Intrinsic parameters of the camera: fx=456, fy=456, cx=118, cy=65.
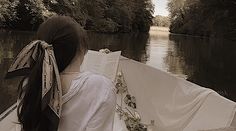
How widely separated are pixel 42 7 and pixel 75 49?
889 inches

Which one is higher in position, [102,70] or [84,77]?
[84,77]

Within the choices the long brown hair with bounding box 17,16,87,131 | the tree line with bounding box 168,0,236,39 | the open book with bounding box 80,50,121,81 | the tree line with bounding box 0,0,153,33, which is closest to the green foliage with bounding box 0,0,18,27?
the tree line with bounding box 0,0,153,33

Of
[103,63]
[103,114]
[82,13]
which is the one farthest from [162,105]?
[82,13]

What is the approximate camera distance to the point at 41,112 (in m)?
1.22

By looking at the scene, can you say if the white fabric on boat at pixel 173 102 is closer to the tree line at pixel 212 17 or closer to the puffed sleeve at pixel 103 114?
the puffed sleeve at pixel 103 114

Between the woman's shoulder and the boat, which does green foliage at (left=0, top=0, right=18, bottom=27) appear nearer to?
the boat

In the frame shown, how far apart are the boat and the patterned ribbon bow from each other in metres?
2.02

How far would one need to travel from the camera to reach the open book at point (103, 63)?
650 cm

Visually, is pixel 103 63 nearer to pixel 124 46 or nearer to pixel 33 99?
pixel 33 99

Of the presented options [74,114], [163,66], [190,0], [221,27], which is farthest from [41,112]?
[190,0]

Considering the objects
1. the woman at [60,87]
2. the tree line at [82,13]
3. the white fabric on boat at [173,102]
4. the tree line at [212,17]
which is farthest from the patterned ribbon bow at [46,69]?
the tree line at [212,17]

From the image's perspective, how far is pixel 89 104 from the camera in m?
1.26

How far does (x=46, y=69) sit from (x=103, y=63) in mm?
5451

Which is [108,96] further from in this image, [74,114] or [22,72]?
[22,72]
